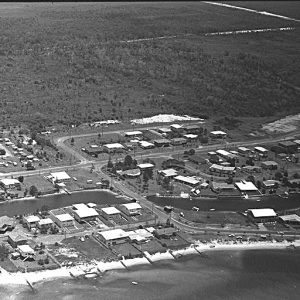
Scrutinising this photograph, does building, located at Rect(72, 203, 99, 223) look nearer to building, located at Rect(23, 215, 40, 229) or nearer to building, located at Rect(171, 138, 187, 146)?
building, located at Rect(23, 215, 40, 229)

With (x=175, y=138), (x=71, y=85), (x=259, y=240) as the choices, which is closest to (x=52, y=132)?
(x=175, y=138)

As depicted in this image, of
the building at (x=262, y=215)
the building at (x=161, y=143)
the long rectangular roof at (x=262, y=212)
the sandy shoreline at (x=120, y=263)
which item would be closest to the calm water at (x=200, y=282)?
the sandy shoreline at (x=120, y=263)

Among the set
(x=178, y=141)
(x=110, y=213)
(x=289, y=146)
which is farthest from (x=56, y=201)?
(x=289, y=146)

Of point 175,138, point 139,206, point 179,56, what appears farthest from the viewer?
point 179,56

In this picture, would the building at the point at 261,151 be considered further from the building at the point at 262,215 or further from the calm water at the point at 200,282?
the calm water at the point at 200,282

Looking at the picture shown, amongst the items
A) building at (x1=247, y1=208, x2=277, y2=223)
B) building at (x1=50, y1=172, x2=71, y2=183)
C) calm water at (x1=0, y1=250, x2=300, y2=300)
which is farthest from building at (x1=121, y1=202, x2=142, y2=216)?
building at (x1=247, y1=208, x2=277, y2=223)

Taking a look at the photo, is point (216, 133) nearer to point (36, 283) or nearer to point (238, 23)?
point (36, 283)
